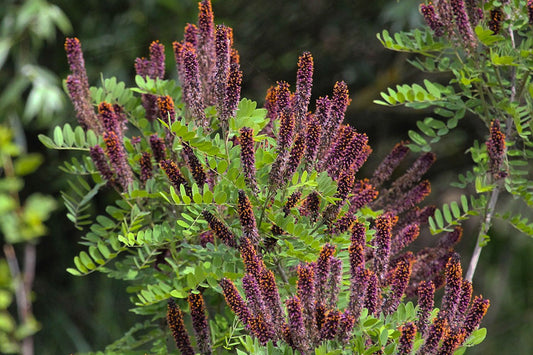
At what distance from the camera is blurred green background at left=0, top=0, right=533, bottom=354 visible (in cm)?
494

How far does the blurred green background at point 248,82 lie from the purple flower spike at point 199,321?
143 inches

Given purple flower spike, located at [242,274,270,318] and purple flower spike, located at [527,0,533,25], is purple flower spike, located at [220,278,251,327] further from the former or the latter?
purple flower spike, located at [527,0,533,25]

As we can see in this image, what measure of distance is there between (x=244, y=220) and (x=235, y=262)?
0.20m

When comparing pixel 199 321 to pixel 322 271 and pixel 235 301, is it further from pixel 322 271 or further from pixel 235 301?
pixel 322 271

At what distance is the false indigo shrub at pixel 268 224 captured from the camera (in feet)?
3.83

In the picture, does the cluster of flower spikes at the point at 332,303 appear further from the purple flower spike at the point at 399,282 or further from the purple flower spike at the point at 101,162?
the purple flower spike at the point at 101,162

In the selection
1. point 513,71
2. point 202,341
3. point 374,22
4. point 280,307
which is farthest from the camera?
point 374,22

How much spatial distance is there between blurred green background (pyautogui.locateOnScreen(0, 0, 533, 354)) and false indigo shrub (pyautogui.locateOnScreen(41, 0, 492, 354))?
128 inches

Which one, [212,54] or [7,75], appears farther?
[7,75]

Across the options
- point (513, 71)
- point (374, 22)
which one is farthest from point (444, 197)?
point (513, 71)

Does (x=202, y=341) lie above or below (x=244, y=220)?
below

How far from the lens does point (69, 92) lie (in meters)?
1.60

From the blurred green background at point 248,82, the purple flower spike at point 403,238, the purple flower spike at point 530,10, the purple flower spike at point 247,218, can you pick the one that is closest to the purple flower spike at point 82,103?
the purple flower spike at point 247,218

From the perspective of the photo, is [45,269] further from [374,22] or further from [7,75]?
[374,22]
